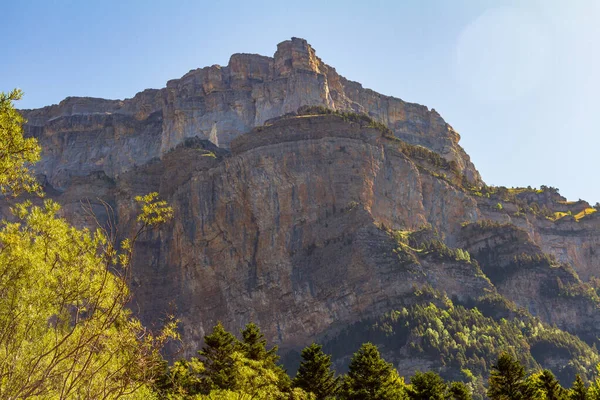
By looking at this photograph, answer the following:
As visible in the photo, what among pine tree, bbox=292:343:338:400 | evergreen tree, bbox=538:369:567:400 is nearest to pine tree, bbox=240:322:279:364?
pine tree, bbox=292:343:338:400

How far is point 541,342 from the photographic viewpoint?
86.4 metres

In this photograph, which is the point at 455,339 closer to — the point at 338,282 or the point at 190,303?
the point at 338,282

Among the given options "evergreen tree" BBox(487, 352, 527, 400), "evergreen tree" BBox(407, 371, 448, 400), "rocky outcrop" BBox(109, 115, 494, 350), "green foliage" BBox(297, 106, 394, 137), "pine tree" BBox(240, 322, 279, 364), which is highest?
"green foliage" BBox(297, 106, 394, 137)

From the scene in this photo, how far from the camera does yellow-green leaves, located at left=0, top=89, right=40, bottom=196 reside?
54.3 feet

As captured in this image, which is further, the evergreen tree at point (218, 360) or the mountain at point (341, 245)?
the mountain at point (341, 245)

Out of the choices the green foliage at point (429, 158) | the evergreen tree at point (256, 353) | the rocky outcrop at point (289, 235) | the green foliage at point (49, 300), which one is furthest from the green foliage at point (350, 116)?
the green foliage at point (49, 300)

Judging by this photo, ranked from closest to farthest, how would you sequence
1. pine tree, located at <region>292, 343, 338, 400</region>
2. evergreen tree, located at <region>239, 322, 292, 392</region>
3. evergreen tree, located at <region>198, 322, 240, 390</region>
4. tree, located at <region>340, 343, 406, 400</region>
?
evergreen tree, located at <region>198, 322, 240, 390</region>, tree, located at <region>340, 343, 406, 400</region>, evergreen tree, located at <region>239, 322, 292, 392</region>, pine tree, located at <region>292, 343, 338, 400</region>

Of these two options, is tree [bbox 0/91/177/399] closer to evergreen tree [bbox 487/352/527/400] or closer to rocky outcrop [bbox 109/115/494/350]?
evergreen tree [bbox 487/352/527/400]

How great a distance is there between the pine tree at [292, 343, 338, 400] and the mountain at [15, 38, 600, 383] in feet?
120

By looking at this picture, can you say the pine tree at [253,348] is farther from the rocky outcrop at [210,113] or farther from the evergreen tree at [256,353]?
the rocky outcrop at [210,113]

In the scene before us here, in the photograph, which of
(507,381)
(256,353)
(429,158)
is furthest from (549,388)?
(429,158)

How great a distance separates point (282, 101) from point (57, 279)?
400ft

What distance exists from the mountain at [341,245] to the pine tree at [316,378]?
120ft

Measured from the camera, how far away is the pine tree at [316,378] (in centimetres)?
4097
